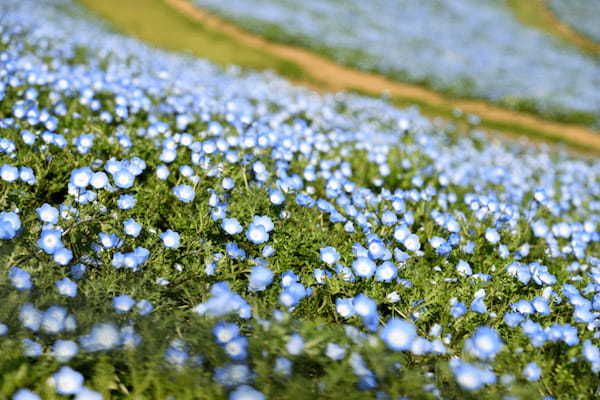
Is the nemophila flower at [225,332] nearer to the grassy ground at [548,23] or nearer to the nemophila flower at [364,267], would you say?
the nemophila flower at [364,267]

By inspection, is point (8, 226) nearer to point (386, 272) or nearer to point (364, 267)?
point (364, 267)

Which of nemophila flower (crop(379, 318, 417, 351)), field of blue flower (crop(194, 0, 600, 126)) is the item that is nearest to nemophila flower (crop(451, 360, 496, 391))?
nemophila flower (crop(379, 318, 417, 351))

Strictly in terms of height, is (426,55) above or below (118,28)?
above

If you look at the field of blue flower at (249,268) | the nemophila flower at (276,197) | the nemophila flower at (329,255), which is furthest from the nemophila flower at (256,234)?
the nemophila flower at (276,197)

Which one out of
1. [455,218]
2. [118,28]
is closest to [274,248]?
[455,218]

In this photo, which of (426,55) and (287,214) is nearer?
(287,214)

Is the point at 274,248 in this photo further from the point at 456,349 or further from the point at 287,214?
the point at 456,349

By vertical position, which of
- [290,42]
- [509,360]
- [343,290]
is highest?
[290,42]

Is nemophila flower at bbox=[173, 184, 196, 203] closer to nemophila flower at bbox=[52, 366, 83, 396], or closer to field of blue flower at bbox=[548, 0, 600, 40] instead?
nemophila flower at bbox=[52, 366, 83, 396]

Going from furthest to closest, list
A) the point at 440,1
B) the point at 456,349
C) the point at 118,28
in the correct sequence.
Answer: the point at 440,1 < the point at 118,28 < the point at 456,349
